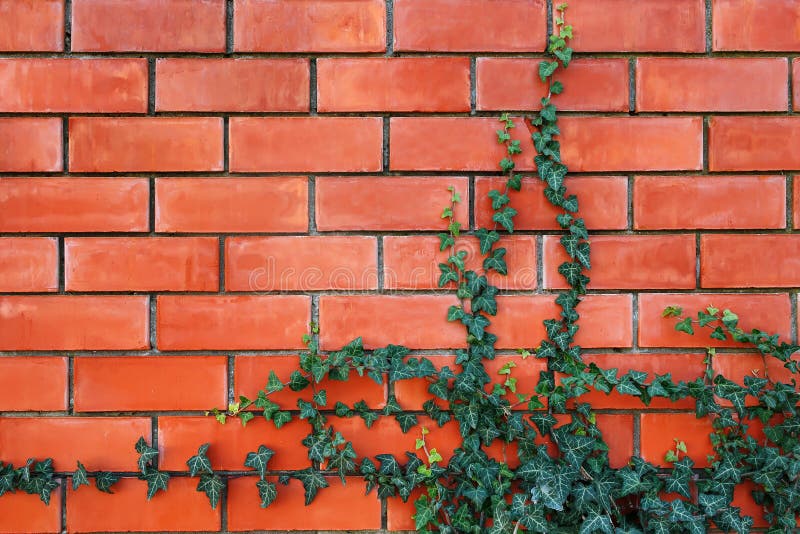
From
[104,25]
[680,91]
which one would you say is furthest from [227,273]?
[680,91]

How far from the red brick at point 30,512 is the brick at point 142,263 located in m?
0.45

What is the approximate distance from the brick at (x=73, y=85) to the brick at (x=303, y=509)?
0.84 meters

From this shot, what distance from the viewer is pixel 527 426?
1.18 meters

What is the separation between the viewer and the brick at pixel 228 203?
118 cm

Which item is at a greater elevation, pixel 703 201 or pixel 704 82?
pixel 704 82

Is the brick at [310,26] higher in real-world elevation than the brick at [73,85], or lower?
higher

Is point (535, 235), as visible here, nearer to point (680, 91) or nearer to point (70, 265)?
point (680, 91)

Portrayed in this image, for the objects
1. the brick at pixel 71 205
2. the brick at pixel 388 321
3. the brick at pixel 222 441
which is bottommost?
the brick at pixel 222 441

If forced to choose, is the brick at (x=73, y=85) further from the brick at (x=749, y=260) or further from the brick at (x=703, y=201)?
the brick at (x=749, y=260)

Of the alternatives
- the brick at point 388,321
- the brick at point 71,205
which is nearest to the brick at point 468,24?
the brick at point 388,321

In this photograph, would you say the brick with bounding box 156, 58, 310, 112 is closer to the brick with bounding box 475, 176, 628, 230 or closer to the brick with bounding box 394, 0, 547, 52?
the brick with bounding box 394, 0, 547, 52

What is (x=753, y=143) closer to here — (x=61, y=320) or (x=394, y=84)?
(x=394, y=84)

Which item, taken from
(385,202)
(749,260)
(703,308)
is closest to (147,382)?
(385,202)

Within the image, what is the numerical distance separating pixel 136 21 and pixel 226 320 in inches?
25.6
